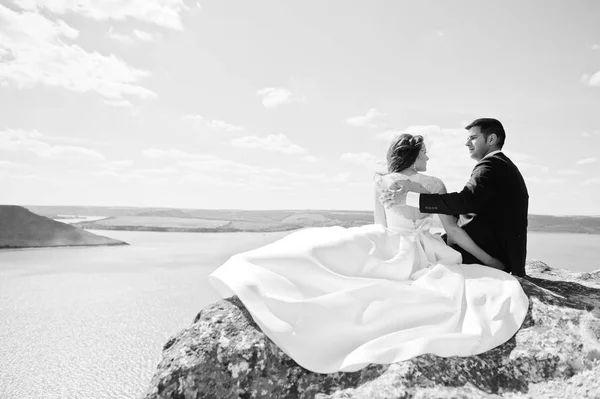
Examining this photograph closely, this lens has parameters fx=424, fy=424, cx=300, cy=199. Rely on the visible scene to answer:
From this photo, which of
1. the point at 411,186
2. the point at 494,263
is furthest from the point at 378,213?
the point at 494,263

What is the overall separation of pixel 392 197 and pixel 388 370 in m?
1.76

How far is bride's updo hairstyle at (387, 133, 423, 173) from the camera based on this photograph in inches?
159

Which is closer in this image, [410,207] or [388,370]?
[388,370]

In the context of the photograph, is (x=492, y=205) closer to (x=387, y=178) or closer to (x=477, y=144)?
(x=477, y=144)

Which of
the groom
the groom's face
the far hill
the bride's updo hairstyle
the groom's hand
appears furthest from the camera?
the far hill

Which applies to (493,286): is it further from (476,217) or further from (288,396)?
(288,396)

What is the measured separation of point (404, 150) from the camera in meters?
4.04

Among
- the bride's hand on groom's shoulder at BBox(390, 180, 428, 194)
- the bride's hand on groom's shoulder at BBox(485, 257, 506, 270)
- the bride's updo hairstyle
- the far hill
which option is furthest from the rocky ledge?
the far hill

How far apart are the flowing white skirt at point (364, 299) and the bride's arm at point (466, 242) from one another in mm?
287

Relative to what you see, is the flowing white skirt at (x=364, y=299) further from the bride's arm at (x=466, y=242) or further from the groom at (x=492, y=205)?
the groom at (x=492, y=205)

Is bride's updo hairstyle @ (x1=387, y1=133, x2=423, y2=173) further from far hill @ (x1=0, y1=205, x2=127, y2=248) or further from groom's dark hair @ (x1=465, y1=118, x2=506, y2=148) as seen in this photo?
far hill @ (x1=0, y1=205, x2=127, y2=248)

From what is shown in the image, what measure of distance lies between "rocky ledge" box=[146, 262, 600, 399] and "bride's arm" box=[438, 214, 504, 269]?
84 centimetres

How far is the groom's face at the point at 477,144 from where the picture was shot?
4.16 m

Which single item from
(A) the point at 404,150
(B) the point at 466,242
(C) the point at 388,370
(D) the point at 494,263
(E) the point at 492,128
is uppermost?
(E) the point at 492,128
